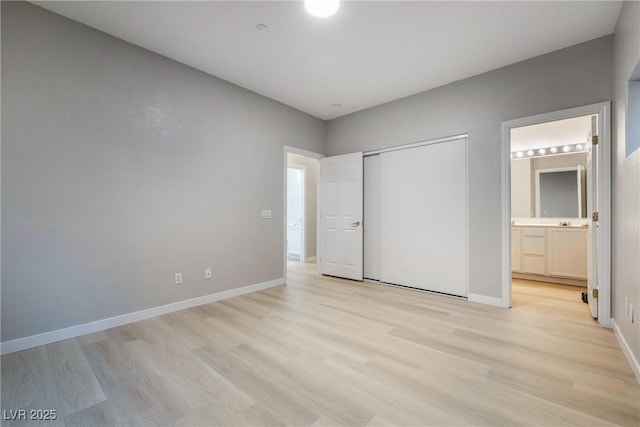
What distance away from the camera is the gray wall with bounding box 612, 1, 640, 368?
1.80 meters

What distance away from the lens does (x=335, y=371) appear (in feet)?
6.09

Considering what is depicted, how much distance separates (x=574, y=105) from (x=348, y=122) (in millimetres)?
2841

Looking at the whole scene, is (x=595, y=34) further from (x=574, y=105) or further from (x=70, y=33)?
(x=70, y=33)

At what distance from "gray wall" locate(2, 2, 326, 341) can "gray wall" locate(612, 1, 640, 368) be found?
361cm

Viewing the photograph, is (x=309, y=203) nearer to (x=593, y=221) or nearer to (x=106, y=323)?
(x=106, y=323)

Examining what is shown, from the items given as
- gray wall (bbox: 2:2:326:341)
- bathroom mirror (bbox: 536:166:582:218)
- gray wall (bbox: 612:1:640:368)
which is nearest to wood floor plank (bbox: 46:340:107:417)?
gray wall (bbox: 2:2:326:341)

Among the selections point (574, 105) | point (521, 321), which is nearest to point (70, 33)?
point (574, 105)

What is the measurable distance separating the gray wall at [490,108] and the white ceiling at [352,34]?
0.51 feet

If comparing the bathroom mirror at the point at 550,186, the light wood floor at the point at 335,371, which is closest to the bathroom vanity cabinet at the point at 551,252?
the bathroom mirror at the point at 550,186

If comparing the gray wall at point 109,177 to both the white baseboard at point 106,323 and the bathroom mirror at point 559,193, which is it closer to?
the white baseboard at point 106,323

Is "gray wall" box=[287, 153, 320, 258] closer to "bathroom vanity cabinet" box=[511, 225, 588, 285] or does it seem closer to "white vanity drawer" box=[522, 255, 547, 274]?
"bathroom vanity cabinet" box=[511, 225, 588, 285]

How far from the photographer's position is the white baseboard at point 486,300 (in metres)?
3.16

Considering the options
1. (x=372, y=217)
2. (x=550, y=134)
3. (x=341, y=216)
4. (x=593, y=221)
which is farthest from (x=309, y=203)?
(x=593, y=221)

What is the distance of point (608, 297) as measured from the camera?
8.43 ft
